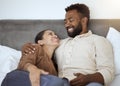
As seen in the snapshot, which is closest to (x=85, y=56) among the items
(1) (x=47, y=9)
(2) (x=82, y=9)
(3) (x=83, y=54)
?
(3) (x=83, y=54)

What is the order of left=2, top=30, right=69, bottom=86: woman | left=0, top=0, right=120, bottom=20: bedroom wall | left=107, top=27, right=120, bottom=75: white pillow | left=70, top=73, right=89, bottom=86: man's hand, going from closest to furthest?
left=2, top=30, right=69, bottom=86: woman → left=70, top=73, right=89, bottom=86: man's hand → left=107, top=27, right=120, bottom=75: white pillow → left=0, top=0, right=120, bottom=20: bedroom wall

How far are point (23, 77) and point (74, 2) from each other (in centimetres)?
115

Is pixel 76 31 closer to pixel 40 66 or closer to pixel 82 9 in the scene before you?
pixel 82 9

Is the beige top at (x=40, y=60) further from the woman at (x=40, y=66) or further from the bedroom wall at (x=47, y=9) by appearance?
the bedroom wall at (x=47, y=9)

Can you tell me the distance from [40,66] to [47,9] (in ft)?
2.75

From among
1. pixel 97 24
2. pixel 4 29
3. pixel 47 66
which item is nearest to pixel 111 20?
pixel 97 24

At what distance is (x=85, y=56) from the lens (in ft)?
7.01

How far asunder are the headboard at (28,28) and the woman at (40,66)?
0.19m

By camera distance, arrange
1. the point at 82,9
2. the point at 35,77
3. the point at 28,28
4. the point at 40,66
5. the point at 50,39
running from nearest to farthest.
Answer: the point at 35,77 < the point at 40,66 < the point at 50,39 < the point at 82,9 < the point at 28,28

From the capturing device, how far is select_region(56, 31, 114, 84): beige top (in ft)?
6.72

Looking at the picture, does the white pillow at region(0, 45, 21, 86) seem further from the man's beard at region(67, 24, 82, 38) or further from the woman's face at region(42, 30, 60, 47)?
the man's beard at region(67, 24, 82, 38)

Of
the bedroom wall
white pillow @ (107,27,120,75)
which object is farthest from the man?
the bedroom wall

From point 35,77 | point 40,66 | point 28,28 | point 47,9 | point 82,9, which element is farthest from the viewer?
point 47,9

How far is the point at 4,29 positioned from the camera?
265 centimetres
